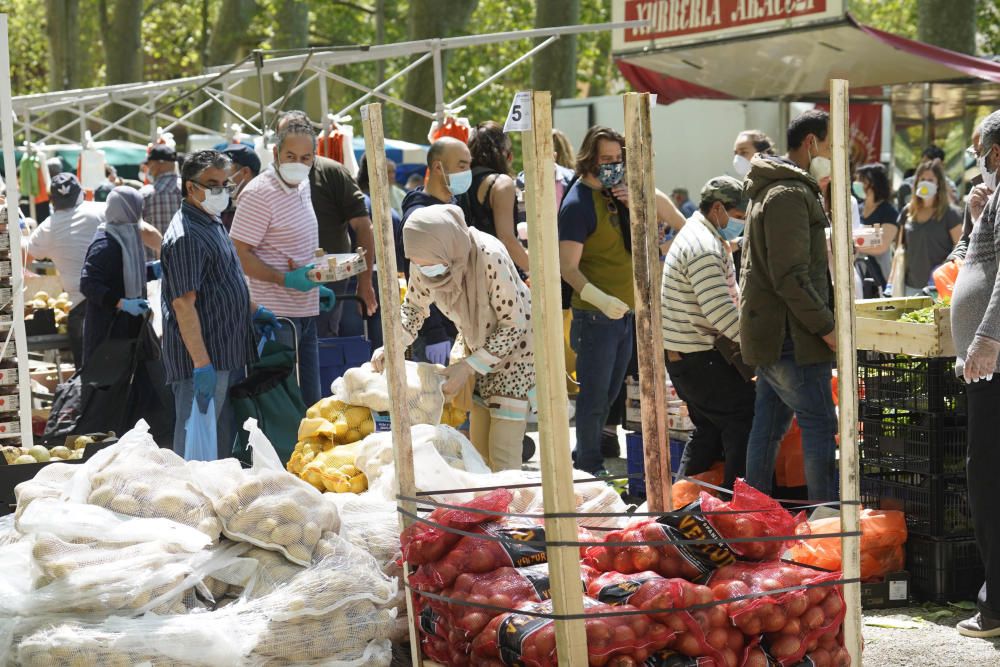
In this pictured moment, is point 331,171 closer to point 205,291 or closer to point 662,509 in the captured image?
point 205,291

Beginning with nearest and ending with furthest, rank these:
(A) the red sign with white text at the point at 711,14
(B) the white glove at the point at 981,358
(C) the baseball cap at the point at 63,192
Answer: (B) the white glove at the point at 981,358, (C) the baseball cap at the point at 63,192, (A) the red sign with white text at the point at 711,14

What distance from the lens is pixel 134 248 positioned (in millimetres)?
7660

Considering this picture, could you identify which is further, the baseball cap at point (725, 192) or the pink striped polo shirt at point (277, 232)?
the pink striped polo shirt at point (277, 232)

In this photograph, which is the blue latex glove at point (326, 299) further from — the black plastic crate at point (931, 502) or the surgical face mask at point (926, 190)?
the surgical face mask at point (926, 190)

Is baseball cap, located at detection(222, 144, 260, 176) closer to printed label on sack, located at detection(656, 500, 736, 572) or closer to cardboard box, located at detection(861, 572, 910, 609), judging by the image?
cardboard box, located at detection(861, 572, 910, 609)

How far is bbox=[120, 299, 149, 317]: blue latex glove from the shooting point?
741cm

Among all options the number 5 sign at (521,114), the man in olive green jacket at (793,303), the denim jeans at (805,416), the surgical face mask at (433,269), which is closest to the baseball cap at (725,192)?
the man in olive green jacket at (793,303)

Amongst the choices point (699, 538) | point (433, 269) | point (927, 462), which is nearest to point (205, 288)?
point (433, 269)

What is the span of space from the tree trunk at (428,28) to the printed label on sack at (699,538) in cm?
1672

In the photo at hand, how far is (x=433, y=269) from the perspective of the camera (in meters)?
5.18

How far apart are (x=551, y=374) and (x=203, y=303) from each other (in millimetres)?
3432

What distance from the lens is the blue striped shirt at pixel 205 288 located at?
19.2 feet

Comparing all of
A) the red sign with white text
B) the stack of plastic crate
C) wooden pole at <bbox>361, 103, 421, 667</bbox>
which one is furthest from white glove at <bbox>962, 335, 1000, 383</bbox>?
the red sign with white text

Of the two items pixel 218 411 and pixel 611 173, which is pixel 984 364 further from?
pixel 218 411
